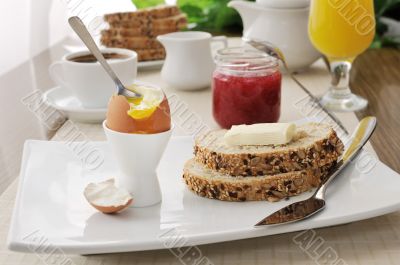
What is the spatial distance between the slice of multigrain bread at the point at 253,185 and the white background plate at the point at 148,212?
0.02m

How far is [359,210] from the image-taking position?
3.80 feet

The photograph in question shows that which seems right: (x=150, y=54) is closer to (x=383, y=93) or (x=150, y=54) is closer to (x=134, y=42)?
(x=134, y=42)

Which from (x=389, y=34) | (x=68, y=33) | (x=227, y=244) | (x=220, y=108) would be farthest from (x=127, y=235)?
(x=68, y=33)

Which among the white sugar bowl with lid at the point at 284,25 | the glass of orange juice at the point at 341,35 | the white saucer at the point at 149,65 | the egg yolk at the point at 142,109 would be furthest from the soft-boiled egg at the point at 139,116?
the white saucer at the point at 149,65

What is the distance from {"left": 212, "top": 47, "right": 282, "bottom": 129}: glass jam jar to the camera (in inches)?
72.1

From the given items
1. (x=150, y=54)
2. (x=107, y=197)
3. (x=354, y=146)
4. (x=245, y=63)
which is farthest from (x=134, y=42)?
(x=107, y=197)

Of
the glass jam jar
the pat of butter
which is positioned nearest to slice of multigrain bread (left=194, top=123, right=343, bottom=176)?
the pat of butter

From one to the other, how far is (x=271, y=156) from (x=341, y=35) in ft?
2.99

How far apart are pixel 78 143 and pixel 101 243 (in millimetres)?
494

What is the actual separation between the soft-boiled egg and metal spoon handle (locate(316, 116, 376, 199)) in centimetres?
32

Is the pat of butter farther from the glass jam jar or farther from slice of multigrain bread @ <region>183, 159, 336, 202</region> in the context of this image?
the glass jam jar

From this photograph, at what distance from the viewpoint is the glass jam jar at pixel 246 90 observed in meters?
1.83

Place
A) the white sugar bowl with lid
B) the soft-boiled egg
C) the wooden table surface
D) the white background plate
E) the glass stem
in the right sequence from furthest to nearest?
the white sugar bowl with lid → the glass stem → the wooden table surface → the soft-boiled egg → the white background plate

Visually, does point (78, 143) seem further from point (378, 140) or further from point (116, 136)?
point (378, 140)
